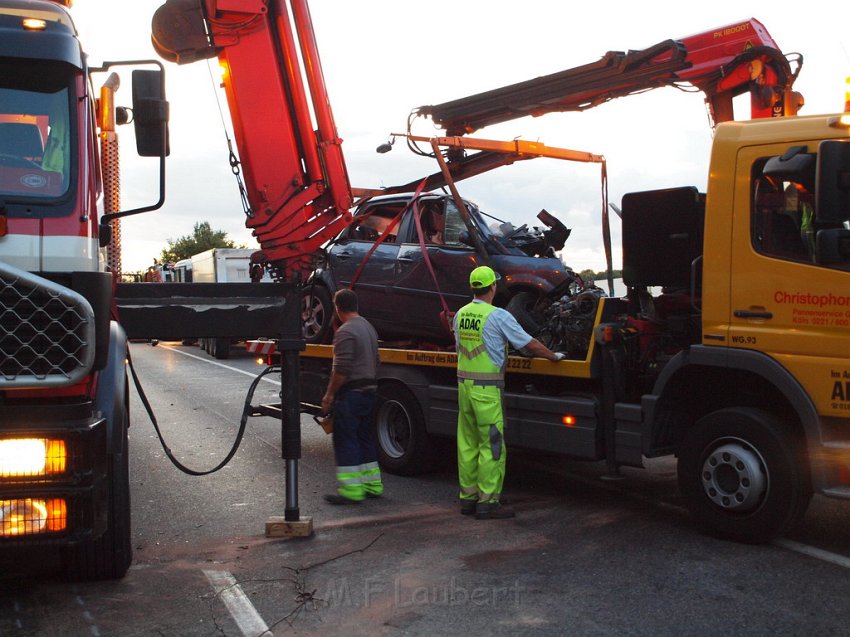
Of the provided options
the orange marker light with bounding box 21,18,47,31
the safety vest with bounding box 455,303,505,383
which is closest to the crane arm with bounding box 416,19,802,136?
the safety vest with bounding box 455,303,505,383

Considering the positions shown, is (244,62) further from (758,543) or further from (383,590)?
(758,543)

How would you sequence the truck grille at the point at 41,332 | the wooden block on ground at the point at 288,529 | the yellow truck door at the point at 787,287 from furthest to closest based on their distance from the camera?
1. the wooden block on ground at the point at 288,529
2. the yellow truck door at the point at 787,287
3. the truck grille at the point at 41,332

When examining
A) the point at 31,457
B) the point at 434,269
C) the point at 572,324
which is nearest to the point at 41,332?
the point at 31,457

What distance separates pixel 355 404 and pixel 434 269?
171cm

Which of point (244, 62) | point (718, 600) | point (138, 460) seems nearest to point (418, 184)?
point (244, 62)

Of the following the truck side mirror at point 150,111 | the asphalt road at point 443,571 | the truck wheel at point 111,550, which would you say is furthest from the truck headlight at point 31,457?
the truck side mirror at point 150,111

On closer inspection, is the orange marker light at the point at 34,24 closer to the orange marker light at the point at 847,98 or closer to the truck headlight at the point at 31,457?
the truck headlight at the point at 31,457

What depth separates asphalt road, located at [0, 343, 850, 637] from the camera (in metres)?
4.58

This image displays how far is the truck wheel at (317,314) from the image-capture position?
32.2 ft

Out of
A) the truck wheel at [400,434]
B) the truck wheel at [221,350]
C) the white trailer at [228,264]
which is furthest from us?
the white trailer at [228,264]

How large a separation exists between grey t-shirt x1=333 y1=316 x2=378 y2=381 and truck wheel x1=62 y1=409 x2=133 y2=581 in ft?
8.75

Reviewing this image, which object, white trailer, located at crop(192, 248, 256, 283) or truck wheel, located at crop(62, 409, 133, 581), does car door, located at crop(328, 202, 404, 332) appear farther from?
white trailer, located at crop(192, 248, 256, 283)

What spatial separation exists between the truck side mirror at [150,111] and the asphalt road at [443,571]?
2444 millimetres

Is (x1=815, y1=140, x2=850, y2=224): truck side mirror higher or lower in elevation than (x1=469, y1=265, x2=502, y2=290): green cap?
higher
